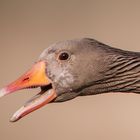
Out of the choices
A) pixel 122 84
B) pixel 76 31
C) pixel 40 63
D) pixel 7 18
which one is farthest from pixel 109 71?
pixel 7 18

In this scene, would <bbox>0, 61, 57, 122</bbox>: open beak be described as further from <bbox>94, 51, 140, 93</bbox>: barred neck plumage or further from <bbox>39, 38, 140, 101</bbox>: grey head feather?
<bbox>94, 51, 140, 93</bbox>: barred neck plumage

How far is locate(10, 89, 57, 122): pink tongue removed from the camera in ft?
5.57

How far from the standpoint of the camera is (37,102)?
172 cm

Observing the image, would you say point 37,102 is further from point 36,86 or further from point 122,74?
point 122,74

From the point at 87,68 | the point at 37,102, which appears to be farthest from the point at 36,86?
the point at 87,68

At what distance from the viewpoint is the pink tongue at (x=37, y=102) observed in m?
1.70

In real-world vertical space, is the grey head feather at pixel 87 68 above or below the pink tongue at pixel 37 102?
above

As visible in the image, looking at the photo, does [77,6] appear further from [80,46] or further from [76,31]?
[80,46]

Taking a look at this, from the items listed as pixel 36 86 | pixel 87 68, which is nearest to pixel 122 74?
pixel 87 68

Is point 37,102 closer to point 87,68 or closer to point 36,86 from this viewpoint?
point 36,86

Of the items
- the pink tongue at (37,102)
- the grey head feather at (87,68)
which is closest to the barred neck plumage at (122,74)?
the grey head feather at (87,68)

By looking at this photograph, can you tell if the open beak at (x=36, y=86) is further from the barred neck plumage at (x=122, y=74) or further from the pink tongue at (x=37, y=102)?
the barred neck plumage at (x=122, y=74)

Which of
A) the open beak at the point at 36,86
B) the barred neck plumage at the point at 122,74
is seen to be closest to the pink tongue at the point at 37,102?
the open beak at the point at 36,86

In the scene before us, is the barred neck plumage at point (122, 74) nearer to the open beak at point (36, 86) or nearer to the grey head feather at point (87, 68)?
the grey head feather at point (87, 68)
